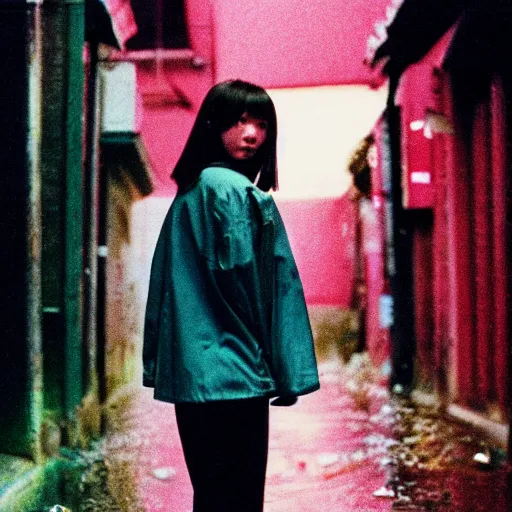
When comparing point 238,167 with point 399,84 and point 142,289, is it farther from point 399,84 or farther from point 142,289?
point 399,84

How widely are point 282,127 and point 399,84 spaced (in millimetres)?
2103

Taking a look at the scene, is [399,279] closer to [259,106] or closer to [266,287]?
[259,106]

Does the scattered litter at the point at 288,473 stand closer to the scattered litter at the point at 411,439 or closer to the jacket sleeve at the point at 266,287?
the scattered litter at the point at 411,439

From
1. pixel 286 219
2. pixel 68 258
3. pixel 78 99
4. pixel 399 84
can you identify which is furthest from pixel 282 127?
pixel 399 84

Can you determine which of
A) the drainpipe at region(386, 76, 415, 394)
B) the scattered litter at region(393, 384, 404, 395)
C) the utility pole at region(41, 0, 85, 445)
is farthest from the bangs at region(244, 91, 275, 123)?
the scattered litter at region(393, 384, 404, 395)

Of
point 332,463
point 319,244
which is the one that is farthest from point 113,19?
point 332,463

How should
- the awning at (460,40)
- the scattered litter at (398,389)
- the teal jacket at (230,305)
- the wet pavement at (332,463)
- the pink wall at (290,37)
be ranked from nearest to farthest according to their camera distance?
the teal jacket at (230,305), the wet pavement at (332,463), the pink wall at (290,37), the awning at (460,40), the scattered litter at (398,389)

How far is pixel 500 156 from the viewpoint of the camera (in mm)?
5242

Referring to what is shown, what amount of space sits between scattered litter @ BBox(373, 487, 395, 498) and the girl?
1.96 meters

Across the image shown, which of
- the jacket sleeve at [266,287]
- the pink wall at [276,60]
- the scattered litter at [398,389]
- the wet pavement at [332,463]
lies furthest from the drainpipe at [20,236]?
the scattered litter at [398,389]

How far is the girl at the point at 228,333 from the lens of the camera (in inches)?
80.0

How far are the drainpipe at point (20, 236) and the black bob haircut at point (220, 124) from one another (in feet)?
6.11

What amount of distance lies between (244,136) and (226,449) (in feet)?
3.07

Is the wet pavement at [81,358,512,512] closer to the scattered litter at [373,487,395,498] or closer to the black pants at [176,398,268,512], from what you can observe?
the scattered litter at [373,487,395,498]
